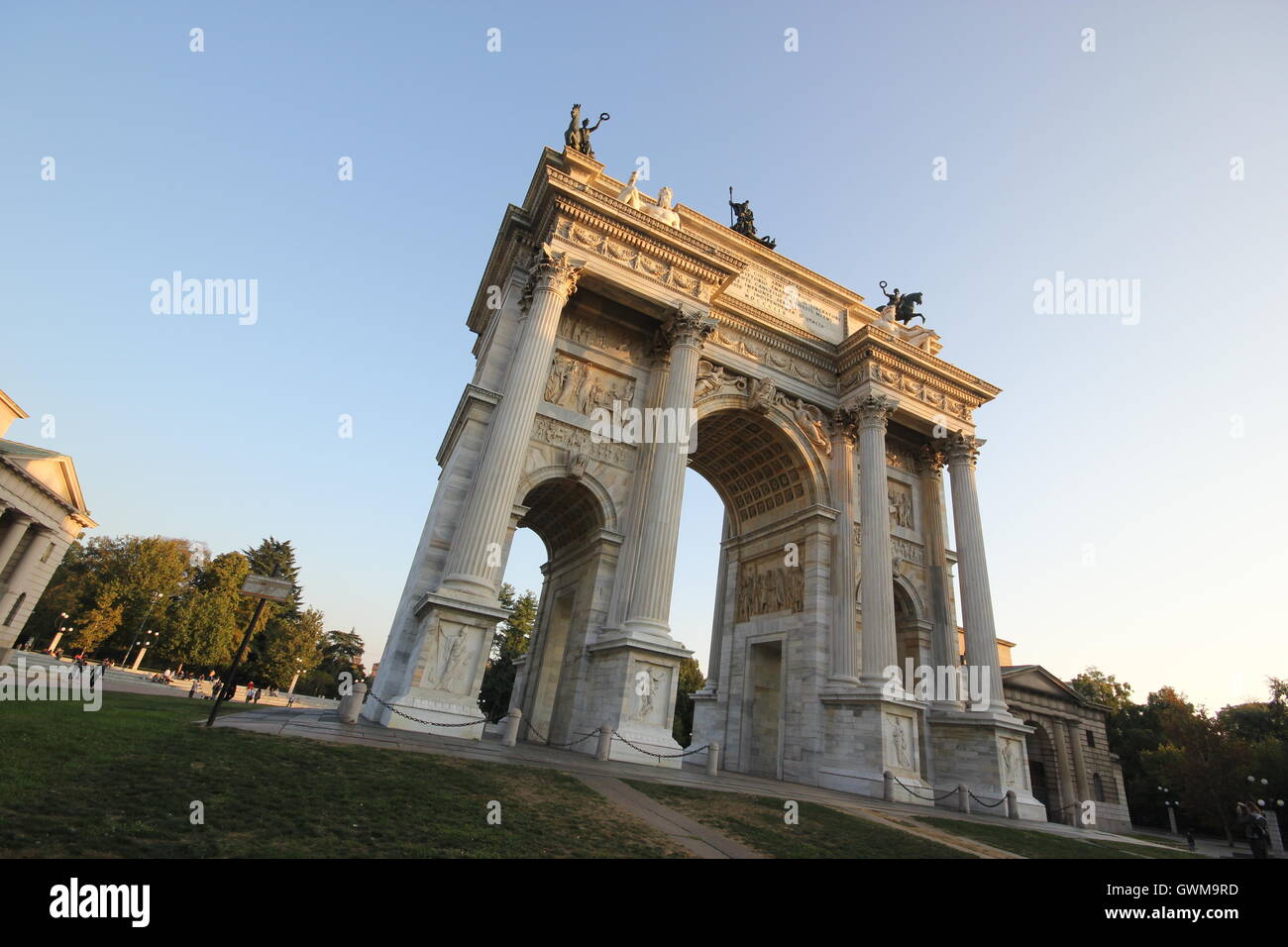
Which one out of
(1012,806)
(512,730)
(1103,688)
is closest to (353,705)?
(512,730)

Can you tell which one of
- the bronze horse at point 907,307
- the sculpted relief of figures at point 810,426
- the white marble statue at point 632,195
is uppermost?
the bronze horse at point 907,307

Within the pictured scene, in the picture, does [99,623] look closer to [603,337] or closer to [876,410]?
[603,337]

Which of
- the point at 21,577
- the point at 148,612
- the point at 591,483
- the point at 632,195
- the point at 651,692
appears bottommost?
the point at 651,692

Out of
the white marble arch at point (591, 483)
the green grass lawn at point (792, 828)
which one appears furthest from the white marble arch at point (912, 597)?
the green grass lawn at point (792, 828)

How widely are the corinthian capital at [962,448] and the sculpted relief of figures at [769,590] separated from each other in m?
9.24

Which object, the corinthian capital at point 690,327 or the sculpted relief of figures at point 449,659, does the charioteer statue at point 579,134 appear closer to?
the corinthian capital at point 690,327

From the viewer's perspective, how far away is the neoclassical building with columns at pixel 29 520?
39.2 m

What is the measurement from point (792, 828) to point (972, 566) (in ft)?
64.5

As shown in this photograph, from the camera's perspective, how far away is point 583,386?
23781mm

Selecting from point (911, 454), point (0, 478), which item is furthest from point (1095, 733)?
point (0, 478)

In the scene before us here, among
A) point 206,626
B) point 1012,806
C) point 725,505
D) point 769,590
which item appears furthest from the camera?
point 206,626
